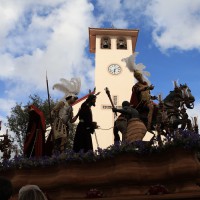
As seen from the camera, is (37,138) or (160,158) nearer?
(160,158)

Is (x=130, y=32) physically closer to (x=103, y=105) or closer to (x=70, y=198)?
(x=103, y=105)

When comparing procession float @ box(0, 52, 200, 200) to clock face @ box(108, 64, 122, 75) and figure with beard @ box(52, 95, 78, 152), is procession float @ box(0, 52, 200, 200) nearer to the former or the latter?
figure with beard @ box(52, 95, 78, 152)

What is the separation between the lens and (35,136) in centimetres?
977

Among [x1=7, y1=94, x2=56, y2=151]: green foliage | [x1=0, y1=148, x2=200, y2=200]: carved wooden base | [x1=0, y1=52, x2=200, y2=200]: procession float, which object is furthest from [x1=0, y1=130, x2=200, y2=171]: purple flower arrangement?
[x1=7, y1=94, x2=56, y2=151]: green foliage

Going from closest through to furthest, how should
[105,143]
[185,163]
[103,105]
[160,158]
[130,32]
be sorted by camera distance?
[185,163] < [160,158] < [105,143] < [103,105] < [130,32]

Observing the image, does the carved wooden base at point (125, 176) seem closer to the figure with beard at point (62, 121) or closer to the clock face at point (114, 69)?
the figure with beard at point (62, 121)

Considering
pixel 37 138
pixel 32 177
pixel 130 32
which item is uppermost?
pixel 130 32

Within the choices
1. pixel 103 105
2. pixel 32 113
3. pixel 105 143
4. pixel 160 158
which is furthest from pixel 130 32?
pixel 160 158

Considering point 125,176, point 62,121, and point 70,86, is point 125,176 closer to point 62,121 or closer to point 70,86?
point 62,121

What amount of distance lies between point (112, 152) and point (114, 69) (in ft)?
101

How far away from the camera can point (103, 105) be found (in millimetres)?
34781

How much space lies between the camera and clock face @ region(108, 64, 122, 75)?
37.4 meters

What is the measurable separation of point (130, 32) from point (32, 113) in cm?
3172

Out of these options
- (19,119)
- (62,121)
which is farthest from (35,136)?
(19,119)
